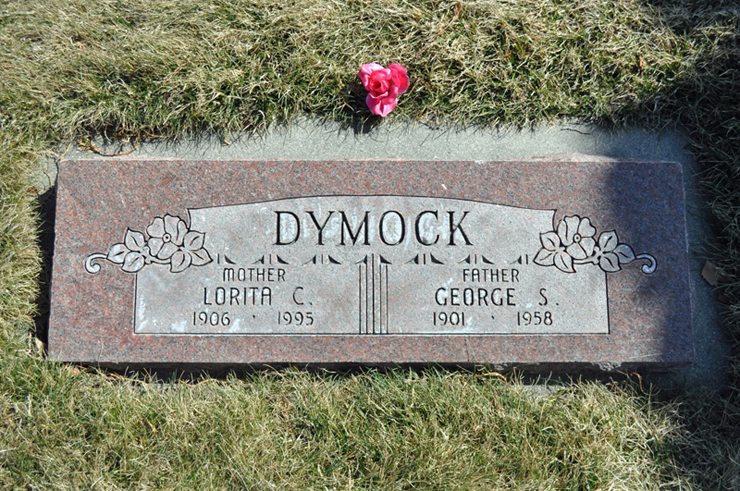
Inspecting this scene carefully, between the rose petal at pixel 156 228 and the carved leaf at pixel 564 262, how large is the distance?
181 centimetres

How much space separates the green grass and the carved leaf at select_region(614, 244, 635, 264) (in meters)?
0.52

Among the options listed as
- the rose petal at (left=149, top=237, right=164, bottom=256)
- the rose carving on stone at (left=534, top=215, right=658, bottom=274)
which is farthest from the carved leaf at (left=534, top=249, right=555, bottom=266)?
the rose petal at (left=149, top=237, right=164, bottom=256)

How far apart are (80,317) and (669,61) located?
3151 mm

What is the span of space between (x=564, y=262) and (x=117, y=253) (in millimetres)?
2037

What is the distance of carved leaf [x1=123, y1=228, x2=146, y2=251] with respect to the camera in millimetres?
2830

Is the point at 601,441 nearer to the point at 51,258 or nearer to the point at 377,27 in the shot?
the point at 377,27

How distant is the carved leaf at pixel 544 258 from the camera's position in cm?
281

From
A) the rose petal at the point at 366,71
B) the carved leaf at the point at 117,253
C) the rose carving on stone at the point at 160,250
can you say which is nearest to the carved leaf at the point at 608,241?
the rose petal at the point at 366,71

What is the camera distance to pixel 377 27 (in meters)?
3.24

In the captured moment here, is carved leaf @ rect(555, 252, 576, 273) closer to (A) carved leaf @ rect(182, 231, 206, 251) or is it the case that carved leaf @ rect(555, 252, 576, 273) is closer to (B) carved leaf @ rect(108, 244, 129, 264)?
(A) carved leaf @ rect(182, 231, 206, 251)

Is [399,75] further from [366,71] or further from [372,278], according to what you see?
[372,278]

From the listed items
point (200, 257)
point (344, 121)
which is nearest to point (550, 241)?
point (344, 121)

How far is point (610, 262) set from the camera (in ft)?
9.26

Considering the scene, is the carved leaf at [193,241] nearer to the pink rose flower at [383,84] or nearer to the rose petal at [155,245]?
the rose petal at [155,245]
